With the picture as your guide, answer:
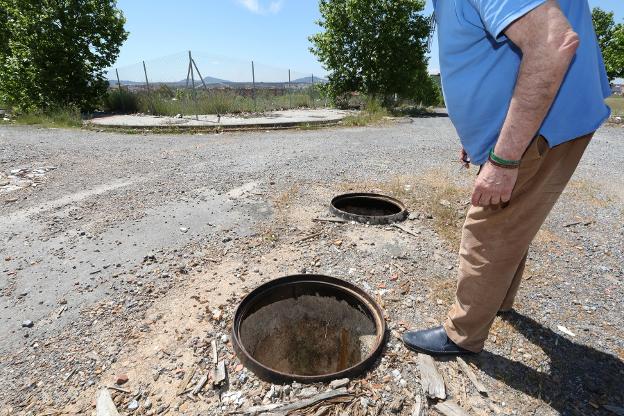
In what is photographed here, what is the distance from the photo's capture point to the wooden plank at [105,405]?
1.84 meters

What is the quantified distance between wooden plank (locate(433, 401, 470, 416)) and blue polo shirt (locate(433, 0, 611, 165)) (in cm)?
137

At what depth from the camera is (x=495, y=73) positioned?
1.49 metres

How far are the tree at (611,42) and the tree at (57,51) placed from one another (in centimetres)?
2747

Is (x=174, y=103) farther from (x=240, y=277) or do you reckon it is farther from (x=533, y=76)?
(x=533, y=76)

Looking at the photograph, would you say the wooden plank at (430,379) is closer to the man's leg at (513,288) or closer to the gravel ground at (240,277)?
the gravel ground at (240,277)

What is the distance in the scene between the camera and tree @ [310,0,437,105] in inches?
535

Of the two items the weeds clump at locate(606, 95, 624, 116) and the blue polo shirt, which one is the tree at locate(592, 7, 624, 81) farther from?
the blue polo shirt

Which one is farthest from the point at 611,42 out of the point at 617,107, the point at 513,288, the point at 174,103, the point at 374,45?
the point at 513,288

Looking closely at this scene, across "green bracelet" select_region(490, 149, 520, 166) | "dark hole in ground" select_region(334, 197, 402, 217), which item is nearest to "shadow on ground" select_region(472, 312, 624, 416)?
"green bracelet" select_region(490, 149, 520, 166)

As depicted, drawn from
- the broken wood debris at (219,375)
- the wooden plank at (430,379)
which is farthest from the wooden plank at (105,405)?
the wooden plank at (430,379)

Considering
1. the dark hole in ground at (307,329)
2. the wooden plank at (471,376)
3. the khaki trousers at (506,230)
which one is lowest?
the dark hole in ground at (307,329)

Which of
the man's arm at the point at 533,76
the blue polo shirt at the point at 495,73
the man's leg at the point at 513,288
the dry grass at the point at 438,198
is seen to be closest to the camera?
the man's arm at the point at 533,76

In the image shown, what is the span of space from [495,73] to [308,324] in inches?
86.3

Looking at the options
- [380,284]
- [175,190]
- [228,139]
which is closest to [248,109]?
[228,139]
